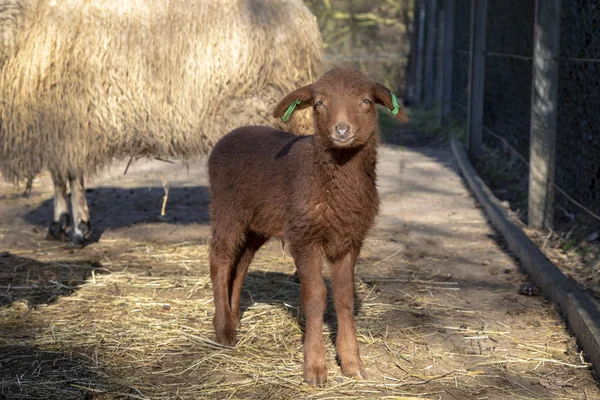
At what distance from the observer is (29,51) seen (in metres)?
6.14

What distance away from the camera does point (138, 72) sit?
20.3 ft

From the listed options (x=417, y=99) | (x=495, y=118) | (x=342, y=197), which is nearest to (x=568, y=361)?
(x=342, y=197)

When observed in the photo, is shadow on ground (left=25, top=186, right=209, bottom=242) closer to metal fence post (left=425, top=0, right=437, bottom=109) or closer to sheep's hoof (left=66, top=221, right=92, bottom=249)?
sheep's hoof (left=66, top=221, right=92, bottom=249)

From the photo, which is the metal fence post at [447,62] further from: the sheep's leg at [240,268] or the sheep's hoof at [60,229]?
the sheep's leg at [240,268]

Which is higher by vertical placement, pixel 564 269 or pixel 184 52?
pixel 184 52

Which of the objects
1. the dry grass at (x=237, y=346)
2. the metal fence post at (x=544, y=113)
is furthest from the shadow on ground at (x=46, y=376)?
the metal fence post at (x=544, y=113)

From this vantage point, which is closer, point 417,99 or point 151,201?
point 151,201

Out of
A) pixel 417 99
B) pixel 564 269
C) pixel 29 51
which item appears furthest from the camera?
pixel 417 99

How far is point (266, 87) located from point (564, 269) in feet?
8.43

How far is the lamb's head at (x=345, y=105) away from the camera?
12.0 ft

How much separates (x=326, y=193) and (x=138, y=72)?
2.86 meters

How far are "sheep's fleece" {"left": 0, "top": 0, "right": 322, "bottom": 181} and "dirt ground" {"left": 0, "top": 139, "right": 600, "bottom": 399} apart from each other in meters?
0.96

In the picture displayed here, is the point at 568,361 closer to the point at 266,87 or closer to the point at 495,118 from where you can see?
the point at 266,87

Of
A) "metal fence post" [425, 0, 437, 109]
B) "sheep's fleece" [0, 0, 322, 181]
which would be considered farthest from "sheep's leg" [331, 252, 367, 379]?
"metal fence post" [425, 0, 437, 109]
